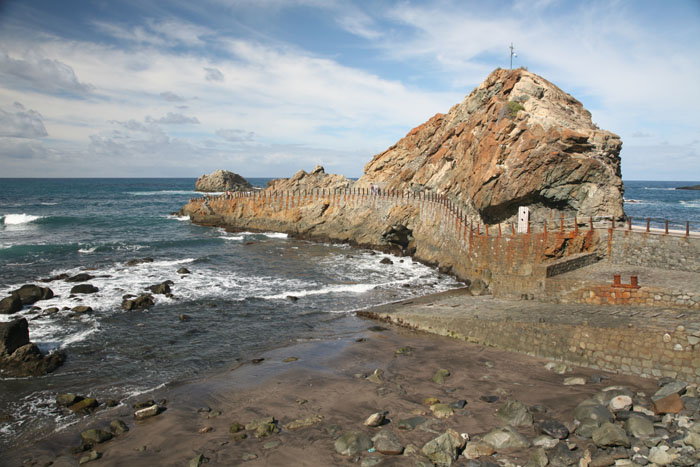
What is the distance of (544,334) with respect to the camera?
12914 millimetres

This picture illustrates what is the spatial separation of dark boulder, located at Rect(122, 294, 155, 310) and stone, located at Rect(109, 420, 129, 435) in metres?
10.3

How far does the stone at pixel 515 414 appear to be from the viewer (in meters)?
9.30

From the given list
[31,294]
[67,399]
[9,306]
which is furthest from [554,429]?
[31,294]

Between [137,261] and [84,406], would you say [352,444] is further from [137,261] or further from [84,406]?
[137,261]

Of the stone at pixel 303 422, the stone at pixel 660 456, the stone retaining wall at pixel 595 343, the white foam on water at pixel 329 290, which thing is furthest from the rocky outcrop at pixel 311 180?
the stone at pixel 660 456

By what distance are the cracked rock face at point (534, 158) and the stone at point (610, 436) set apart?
53.0 ft

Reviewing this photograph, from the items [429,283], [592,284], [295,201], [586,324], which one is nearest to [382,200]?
[295,201]

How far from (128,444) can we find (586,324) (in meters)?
11.6

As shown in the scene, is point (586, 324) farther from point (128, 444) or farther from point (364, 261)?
point (364, 261)

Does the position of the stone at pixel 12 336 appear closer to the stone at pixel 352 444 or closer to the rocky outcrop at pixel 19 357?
the rocky outcrop at pixel 19 357

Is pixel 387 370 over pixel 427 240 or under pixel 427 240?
under

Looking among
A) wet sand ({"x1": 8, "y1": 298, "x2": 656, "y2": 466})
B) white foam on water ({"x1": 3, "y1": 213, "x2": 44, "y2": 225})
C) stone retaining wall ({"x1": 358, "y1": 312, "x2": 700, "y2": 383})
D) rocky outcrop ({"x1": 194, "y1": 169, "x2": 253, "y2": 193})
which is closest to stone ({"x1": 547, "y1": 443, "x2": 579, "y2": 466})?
wet sand ({"x1": 8, "y1": 298, "x2": 656, "y2": 466})

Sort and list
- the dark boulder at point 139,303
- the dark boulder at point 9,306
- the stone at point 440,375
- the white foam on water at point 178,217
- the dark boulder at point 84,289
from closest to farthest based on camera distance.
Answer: the stone at point 440,375
the dark boulder at point 9,306
the dark boulder at point 139,303
the dark boulder at point 84,289
the white foam on water at point 178,217

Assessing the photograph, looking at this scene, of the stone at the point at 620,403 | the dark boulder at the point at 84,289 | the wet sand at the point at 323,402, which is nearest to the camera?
the wet sand at the point at 323,402
